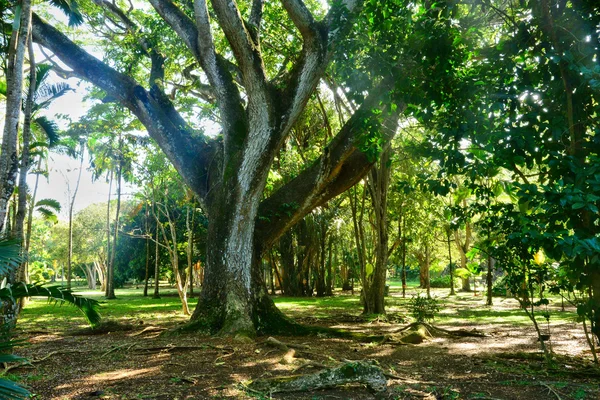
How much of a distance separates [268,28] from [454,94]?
794cm

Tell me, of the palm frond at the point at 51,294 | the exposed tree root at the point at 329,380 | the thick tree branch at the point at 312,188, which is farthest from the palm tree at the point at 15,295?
the thick tree branch at the point at 312,188

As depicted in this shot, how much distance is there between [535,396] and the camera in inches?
191

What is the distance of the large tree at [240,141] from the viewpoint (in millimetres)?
8820

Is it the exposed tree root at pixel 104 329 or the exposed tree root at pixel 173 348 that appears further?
the exposed tree root at pixel 104 329

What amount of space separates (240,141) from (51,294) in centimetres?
569

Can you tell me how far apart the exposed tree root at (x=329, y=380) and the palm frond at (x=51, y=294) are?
191 cm

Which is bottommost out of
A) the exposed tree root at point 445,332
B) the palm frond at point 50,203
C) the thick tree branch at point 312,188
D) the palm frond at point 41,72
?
the exposed tree root at point 445,332

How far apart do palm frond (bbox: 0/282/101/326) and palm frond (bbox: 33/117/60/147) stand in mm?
11834

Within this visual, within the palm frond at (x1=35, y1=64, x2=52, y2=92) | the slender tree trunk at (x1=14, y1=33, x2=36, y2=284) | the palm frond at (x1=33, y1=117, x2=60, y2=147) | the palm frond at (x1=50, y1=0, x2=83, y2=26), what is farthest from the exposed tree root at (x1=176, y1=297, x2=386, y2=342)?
the palm frond at (x1=33, y1=117, x2=60, y2=147)

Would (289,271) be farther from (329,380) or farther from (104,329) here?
(329,380)

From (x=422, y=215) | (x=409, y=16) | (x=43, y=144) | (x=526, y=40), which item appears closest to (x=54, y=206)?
(x=43, y=144)

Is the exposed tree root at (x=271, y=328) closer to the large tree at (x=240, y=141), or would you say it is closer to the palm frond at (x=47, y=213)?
the large tree at (x=240, y=141)

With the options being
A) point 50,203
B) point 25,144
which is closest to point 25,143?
point 25,144

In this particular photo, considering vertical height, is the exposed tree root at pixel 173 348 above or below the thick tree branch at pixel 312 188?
below
